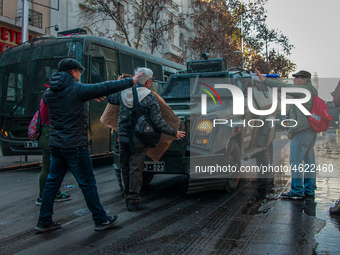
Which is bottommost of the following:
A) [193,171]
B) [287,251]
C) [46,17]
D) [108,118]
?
[287,251]

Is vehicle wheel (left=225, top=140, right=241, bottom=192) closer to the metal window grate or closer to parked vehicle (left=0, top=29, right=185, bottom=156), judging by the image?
parked vehicle (left=0, top=29, right=185, bottom=156)

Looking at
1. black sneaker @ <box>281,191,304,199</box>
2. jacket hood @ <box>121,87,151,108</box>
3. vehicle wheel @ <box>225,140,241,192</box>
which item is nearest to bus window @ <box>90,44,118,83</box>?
jacket hood @ <box>121,87,151,108</box>

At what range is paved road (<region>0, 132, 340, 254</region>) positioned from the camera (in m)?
3.68

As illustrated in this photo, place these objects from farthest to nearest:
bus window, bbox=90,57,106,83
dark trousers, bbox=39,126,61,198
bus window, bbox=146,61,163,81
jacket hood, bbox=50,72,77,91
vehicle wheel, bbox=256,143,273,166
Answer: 1. bus window, bbox=146,61,163,81
2. bus window, bbox=90,57,106,83
3. vehicle wheel, bbox=256,143,273,166
4. dark trousers, bbox=39,126,61,198
5. jacket hood, bbox=50,72,77,91

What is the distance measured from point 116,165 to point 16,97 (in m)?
4.99

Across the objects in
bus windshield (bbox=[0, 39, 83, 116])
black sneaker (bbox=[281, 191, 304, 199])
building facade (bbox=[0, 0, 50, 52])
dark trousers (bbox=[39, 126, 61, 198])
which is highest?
building facade (bbox=[0, 0, 50, 52])

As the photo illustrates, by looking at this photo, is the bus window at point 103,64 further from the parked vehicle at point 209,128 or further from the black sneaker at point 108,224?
the black sneaker at point 108,224

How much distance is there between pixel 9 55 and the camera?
10.3m

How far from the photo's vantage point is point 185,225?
14.6ft

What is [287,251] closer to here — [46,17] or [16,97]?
[16,97]

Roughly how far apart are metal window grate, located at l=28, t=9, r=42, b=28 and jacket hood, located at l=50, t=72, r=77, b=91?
1727 centimetres

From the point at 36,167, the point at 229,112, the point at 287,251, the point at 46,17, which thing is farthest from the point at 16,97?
the point at 46,17

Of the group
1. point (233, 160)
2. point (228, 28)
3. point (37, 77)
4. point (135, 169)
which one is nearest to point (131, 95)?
point (135, 169)

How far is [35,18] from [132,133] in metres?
17.4
